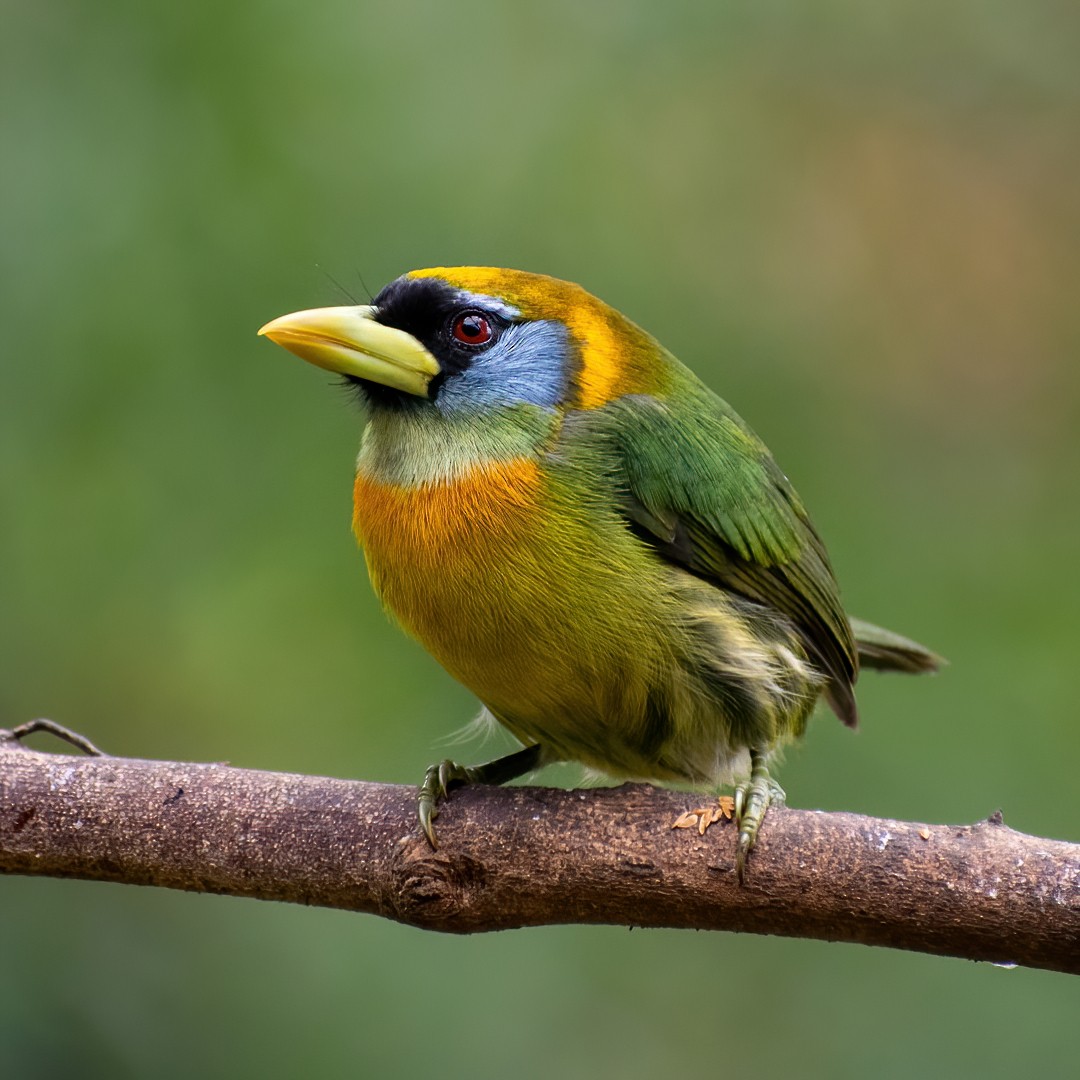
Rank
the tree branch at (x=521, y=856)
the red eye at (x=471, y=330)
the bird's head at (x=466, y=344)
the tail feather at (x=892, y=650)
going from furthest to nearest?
1. the tail feather at (x=892, y=650)
2. the red eye at (x=471, y=330)
3. the bird's head at (x=466, y=344)
4. the tree branch at (x=521, y=856)

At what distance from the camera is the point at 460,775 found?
3154 millimetres

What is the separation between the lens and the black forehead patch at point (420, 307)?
3.15m

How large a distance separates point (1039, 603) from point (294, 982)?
2100 millimetres

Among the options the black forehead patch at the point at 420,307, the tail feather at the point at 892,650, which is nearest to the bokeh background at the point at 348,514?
the tail feather at the point at 892,650

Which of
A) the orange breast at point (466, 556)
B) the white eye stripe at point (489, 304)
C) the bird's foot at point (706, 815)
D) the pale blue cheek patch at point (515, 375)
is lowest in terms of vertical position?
the bird's foot at point (706, 815)

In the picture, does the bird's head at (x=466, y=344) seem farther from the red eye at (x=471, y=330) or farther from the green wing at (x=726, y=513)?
the green wing at (x=726, y=513)

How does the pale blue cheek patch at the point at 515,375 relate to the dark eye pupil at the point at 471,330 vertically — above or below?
below

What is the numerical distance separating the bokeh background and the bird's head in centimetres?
27

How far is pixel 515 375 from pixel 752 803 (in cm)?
98

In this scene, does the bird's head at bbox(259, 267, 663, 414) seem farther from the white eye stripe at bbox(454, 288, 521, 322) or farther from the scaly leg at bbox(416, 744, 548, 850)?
the scaly leg at bbox(416, 744, 548, 850)

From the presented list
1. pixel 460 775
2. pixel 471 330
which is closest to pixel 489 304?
pixel 471 330

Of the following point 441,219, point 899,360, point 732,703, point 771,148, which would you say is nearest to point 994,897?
point 732,703

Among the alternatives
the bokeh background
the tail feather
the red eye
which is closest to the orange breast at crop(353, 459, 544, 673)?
the red eye

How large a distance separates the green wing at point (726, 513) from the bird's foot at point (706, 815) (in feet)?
1.83
